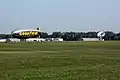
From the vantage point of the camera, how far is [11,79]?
23.4 meters

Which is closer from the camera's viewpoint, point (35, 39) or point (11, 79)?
point (11, 79)

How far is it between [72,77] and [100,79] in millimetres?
2042

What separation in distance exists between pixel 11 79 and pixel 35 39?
575 ft

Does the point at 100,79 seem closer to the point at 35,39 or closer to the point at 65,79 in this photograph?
the point at 65,79

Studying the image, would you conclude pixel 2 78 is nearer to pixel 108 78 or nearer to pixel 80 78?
pixel 80 78

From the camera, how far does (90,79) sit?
77.2ft

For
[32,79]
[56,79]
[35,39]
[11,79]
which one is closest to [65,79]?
[56,79]

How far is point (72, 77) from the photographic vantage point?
80.0 ft

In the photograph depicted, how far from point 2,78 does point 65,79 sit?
447cm

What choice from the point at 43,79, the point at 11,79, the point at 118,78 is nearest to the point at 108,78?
the point at 118,78

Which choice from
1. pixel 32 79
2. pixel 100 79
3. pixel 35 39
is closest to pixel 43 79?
pixel 32 79

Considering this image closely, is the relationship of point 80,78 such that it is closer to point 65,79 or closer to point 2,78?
point 65,79

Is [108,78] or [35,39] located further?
[35,39]

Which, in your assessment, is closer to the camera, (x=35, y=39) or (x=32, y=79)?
(x=32, y=79)
